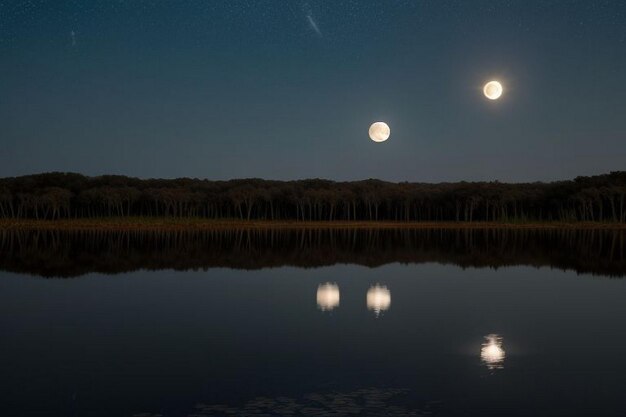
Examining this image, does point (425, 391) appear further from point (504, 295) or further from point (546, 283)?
point (546, 283)

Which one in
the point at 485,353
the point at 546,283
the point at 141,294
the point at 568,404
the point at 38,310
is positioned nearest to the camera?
the point at 568,404

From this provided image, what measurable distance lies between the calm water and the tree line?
314 feet

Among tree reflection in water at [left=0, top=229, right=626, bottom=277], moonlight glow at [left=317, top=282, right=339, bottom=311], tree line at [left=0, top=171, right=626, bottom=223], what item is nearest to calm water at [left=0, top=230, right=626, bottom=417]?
moonlight glow at [left=317, top=282, right=339, bottom=311]

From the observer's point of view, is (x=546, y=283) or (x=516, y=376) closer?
(x=516, y=376)

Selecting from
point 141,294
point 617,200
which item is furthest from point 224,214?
point 141,294

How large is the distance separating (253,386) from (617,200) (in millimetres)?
131775

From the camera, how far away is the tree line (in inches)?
5002

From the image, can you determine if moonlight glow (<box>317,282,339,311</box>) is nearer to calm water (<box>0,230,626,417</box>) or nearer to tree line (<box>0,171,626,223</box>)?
calm water (<box>0,230,626,417</box>)

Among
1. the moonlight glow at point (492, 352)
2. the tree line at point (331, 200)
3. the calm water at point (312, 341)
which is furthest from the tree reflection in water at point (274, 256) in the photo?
the tree line at point (331, 200)

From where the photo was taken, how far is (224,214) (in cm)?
15238

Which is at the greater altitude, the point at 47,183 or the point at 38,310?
the point at 47,183

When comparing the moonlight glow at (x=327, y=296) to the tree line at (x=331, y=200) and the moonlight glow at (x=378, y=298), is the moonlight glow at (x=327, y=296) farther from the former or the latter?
the tree line at (x=331, y=200)

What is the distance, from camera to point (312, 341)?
57.9 feet

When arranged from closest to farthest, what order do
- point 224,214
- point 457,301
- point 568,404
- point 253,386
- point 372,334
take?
1. point 568,404
2. point 253,386
3. point 372,334
4. point 457,301
5. point 224,214
